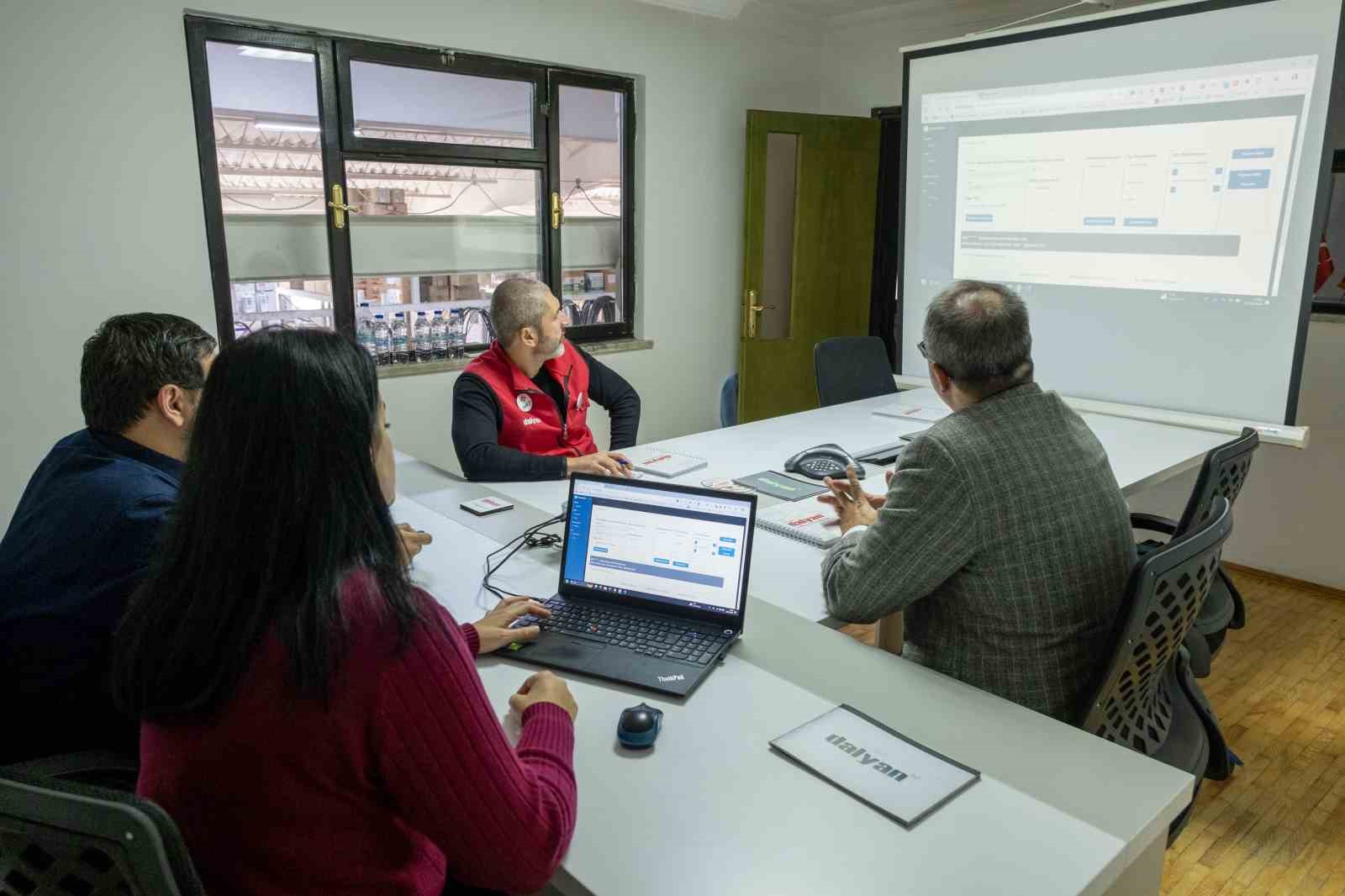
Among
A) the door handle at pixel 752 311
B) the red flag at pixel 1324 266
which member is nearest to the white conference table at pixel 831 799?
the red flag at pixel 1324 266

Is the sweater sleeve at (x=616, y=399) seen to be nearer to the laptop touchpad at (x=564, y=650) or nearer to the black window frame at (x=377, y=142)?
the black window frame at (x=377, y=142)

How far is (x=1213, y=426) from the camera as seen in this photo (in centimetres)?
309

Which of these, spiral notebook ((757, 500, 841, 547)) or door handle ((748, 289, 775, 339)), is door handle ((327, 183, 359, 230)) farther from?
spiral notebook ((757, 500, 841, 547))

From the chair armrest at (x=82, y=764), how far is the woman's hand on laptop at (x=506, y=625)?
49 centimetres

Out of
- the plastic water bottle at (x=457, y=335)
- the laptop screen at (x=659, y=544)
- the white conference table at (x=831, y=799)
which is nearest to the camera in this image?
the white conference table at (x=831, y=799)

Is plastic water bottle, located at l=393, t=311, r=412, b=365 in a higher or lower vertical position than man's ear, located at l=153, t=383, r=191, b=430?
lower

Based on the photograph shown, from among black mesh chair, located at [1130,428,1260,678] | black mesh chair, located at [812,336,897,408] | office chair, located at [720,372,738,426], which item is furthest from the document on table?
black mesh chair, located at [1130,428,1260,678]

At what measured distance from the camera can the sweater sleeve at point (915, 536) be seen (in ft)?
4.60

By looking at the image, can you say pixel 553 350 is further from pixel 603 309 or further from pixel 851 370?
pixel 603 309

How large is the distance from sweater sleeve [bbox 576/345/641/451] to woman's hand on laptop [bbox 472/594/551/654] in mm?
1543

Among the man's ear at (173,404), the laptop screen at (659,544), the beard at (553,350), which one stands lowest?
the laptop screen at (659,544)

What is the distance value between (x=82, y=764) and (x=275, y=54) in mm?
3155

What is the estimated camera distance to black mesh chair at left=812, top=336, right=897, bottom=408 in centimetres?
371

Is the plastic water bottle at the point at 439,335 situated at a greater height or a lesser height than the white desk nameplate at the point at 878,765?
greater
